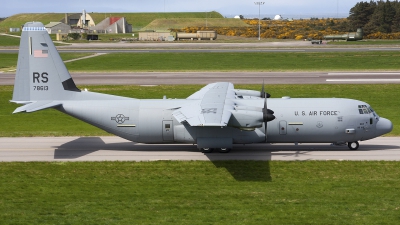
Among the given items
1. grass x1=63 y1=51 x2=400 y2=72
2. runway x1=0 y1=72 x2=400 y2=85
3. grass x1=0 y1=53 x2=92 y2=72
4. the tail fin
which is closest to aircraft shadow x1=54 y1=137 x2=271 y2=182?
the tail fin

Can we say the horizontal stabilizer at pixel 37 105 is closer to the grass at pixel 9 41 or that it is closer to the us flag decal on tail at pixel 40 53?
the us flag decal on tail at pixel 40 53

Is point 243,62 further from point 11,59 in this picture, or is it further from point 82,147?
point 82,147

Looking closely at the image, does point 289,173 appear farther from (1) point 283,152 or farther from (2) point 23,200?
(2) point 23,200

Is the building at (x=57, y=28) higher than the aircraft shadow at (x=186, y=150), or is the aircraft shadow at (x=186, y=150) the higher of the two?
the building at (x=57, y=28)

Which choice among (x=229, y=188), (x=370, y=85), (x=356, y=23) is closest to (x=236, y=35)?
(x=356, y=23)

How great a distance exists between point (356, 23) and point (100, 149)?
146m

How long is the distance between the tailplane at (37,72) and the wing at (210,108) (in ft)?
27.5

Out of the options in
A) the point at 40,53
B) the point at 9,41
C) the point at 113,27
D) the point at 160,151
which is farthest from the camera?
the point at 113,27

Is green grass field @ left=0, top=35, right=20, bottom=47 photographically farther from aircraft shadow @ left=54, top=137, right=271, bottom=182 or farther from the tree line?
aircraft shadow @ left=54, top=137, right=271, bottom=182

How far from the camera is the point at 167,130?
33.0 meters

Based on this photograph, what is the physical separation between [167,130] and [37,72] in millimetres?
9110

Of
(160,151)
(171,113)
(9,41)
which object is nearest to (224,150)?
(171,113)

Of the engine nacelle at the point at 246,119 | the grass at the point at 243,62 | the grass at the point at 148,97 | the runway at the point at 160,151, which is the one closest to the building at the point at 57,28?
the grass at the point at 243,62

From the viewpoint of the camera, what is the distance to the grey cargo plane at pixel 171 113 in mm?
32562
